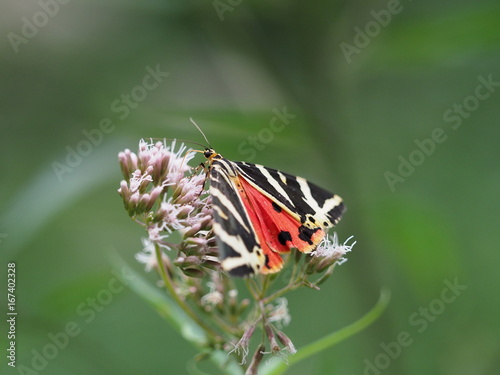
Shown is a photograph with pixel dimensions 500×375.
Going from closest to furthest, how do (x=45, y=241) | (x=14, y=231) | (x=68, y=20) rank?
(x=14, y=231) → (x=68, y=20) → (x=45, y=241)

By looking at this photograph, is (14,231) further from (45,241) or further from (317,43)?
(317,43)

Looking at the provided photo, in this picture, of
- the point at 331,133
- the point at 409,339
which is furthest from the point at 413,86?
the point at 409,339

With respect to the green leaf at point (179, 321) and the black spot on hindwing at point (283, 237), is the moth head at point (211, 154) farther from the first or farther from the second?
the green leaf at point (179, 321)

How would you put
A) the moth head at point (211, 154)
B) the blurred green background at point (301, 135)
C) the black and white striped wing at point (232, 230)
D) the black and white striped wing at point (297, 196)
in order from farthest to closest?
the blurred green background at point (301, 135) < the moth head at point (211, 154) < the black and white striped wing at point (297, 196) < the black and white striped wing at point (232, 230)

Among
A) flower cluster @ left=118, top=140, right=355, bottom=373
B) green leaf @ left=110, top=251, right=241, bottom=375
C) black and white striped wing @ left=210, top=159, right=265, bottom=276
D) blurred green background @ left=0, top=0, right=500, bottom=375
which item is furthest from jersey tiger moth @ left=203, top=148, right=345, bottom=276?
green leaf @ left=110, top=251, right=241, bottom=375

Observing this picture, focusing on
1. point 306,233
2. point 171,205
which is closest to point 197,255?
point 171,205

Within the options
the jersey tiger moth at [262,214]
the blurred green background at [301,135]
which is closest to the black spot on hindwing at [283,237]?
the jersey tiger moth at [262,214]

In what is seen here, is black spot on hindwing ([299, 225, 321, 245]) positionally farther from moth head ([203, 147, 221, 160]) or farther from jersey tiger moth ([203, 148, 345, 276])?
moth head ([203, 147, 221, 160])
